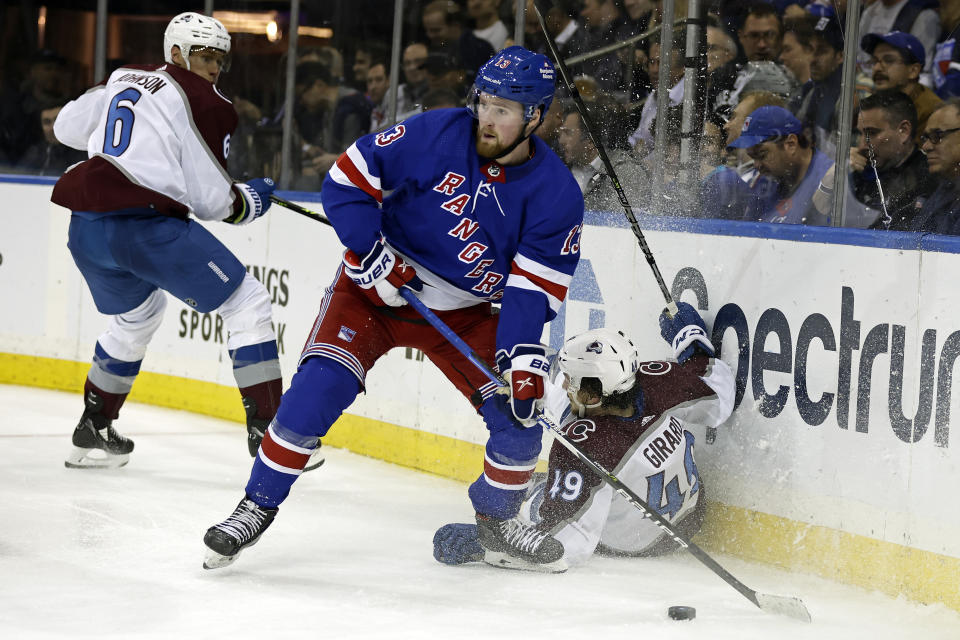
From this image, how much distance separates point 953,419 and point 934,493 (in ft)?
0.61

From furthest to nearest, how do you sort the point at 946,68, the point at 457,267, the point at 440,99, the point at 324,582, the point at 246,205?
the point at 440,99 < the point at 246,205 < the point at 946,68 < the point at 457,267 < the point at 324,582

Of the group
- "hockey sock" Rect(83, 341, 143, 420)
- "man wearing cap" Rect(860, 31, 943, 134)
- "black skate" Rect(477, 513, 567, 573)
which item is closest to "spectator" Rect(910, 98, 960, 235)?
"man wearing cap" Rect(860, 31, 943, 134)

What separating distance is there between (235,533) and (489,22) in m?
2.60

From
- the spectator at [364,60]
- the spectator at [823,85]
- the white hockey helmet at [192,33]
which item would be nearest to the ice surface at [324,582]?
the spectator at [823,85]

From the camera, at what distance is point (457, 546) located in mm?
3236

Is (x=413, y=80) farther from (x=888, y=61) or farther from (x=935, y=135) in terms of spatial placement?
(x=935, y=135)

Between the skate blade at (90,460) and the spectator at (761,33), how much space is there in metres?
2.40

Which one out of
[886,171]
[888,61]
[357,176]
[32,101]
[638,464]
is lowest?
[638,464]

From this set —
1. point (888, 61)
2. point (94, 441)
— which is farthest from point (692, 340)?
point (94, 441)

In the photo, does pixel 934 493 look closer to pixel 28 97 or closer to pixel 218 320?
pixel 218 320

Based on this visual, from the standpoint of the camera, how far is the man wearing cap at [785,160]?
11.9 feet

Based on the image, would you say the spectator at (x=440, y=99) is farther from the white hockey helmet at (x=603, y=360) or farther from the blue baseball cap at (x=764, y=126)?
the white hockey helmet at (x=603, y=360)

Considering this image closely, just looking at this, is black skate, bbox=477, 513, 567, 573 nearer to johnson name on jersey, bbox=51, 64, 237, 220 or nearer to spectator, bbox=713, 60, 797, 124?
johnson name on jersey, bbox=51, 64, 237, 220

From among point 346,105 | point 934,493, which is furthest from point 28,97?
point 934,493
